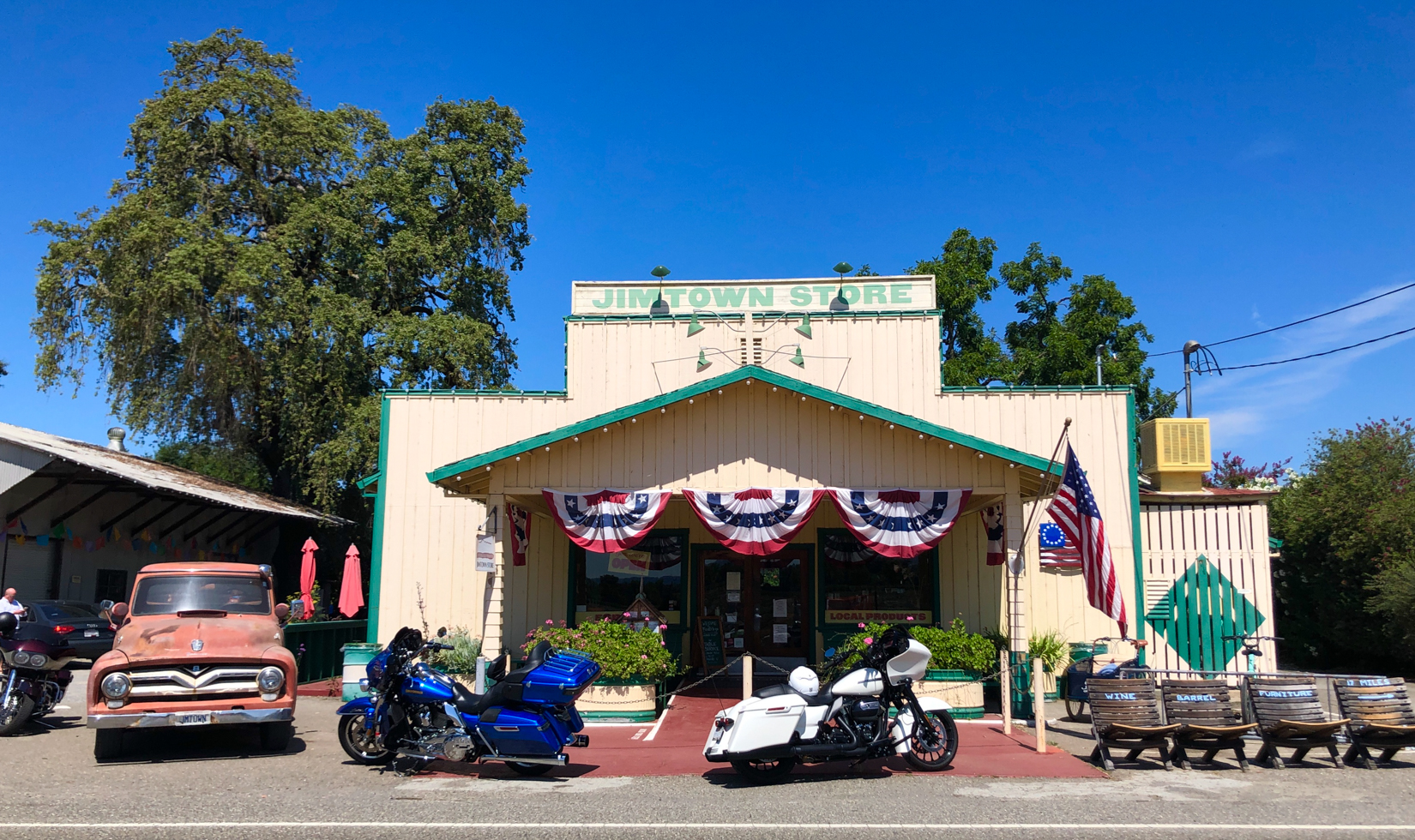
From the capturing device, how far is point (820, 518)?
15.7m

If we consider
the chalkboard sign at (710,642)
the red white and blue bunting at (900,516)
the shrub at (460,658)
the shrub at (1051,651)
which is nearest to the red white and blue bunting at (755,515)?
the red white and blue bunting at (900,516)

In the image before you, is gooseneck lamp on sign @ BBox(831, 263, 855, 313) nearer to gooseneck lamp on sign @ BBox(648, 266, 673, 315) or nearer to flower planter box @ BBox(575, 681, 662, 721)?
gooseneck lamp on sign @ BBox(648, 266, 673, 315)

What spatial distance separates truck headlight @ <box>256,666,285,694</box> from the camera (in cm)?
1021

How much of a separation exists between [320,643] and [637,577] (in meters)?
6.71

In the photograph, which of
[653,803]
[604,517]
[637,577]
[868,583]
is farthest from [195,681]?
[868,583]

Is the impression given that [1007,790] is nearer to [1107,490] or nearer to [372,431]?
[1107,490]

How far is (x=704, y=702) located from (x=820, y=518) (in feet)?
11.6

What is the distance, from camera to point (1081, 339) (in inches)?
1190

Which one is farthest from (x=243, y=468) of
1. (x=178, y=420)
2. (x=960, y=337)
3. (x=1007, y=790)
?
(x=1007, y=790)

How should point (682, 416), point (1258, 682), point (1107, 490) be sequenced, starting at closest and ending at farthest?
1. point (1258, 682)
2. point (682, 416)
3. point (1107, 490)

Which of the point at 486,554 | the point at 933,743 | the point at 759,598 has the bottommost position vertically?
the point at 933,743

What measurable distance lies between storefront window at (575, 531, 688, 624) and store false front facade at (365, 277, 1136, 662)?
0.10 ft

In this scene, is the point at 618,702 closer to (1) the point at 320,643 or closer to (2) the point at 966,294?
A: (1) the point at 320,643

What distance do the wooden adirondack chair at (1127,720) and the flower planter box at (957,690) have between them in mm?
2830
